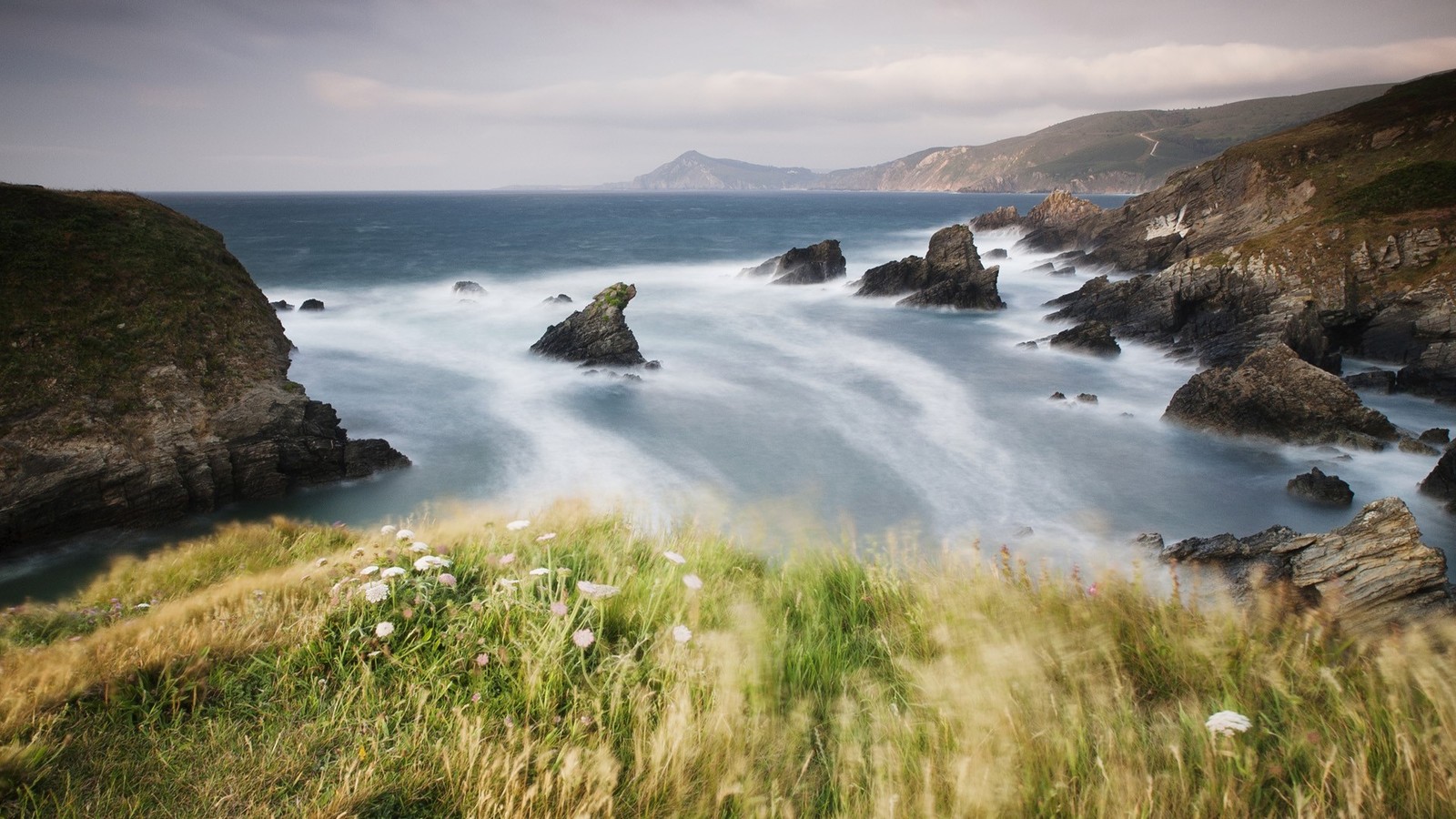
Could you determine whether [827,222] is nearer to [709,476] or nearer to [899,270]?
[899,270]

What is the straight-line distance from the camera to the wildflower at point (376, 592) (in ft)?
11.3

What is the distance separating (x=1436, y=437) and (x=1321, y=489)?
491 cm

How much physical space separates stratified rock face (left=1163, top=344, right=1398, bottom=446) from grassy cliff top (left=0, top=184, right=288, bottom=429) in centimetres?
2201

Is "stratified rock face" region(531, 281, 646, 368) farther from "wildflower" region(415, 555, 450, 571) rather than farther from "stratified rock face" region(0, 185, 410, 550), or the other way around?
"wildflower" region(415, 555, 450, 571)

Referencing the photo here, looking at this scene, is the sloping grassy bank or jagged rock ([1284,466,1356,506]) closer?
the sloping grassy bank

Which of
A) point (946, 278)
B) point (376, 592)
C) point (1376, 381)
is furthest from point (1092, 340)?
point (376, 592)

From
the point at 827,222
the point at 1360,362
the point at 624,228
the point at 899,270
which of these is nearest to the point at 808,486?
the point at 1360,362

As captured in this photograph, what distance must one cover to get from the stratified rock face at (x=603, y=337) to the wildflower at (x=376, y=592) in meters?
19.8

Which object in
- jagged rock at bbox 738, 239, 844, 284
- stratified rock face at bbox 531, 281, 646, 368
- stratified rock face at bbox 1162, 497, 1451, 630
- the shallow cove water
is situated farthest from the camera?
jagged rock at bbox 738, 239, 844, 284

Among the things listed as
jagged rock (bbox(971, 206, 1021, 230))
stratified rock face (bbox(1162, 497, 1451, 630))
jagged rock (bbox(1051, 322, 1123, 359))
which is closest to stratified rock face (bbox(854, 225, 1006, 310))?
jagged rock (bbox(1051, 322, 1123, 359))

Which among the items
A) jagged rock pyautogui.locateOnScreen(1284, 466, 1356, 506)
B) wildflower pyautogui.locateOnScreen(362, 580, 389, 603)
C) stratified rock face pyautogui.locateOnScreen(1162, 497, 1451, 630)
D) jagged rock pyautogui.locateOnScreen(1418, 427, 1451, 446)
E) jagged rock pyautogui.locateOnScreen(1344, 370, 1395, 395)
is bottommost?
jagged rock pyautogui.locateOnScreen(1284, 466, 1356, 506)

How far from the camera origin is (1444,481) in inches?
490

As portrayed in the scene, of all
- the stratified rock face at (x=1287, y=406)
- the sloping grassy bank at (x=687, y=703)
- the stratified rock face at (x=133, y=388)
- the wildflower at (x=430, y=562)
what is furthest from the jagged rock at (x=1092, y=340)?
the wildflower at (x=430, y=562)

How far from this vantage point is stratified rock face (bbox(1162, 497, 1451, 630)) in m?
6.33
